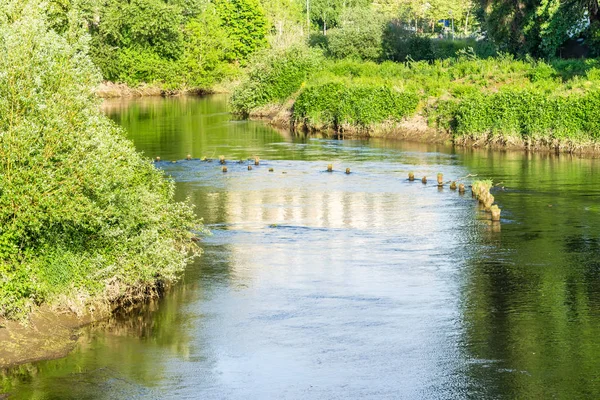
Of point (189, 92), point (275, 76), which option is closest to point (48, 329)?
point (275, 76)

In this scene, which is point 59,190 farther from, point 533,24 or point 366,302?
point 533,24

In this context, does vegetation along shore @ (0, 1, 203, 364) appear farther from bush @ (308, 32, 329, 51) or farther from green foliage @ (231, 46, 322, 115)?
bush @ (308, 32, 329, 51)

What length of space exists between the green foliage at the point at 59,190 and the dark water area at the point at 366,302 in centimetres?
172

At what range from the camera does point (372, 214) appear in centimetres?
4619

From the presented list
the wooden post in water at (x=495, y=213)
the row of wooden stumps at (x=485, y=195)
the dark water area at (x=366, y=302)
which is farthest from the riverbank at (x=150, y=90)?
the wooden post in water at (x=495, y=213)

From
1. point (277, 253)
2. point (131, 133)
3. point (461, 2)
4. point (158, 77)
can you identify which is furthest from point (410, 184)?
point (461, 2)

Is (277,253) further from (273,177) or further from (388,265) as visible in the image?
(273,177)

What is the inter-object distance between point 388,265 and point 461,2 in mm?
132962

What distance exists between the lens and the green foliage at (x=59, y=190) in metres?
25.9

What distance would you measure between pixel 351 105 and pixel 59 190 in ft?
173

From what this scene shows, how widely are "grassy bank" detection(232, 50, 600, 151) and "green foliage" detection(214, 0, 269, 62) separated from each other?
61.2m

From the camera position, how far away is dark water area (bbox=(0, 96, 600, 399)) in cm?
2488

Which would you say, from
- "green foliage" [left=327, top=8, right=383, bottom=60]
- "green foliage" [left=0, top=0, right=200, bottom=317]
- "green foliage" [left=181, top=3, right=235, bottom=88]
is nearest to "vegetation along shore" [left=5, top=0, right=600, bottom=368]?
"green foliage" [left=0, top=0, right=200, bottom=317]

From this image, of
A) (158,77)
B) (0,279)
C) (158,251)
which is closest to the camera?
(0,279)
